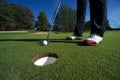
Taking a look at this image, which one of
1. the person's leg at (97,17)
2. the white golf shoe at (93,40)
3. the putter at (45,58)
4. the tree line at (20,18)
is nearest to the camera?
the putter at (45,58)

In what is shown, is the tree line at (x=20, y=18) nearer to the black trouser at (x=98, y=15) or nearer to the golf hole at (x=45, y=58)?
the black trouser at (x=98, y=15)

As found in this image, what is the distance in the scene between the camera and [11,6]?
172ft

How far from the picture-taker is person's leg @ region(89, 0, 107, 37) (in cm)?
225

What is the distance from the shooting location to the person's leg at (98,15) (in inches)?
88.5

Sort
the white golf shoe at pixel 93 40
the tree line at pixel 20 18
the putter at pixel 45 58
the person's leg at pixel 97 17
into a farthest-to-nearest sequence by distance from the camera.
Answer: the tree line at pixel 20 18
the person's leg at pixel 97 17
the white golf shoe at pixel 93 40
the putter at pixel 45 58

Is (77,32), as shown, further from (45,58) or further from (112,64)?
(112,64)

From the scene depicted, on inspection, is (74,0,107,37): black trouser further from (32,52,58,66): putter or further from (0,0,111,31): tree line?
(0,0,111,31): tree line

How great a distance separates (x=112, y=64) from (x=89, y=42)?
88 cm

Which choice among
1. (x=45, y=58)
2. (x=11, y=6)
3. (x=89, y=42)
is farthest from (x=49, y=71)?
(x=11, y=6)

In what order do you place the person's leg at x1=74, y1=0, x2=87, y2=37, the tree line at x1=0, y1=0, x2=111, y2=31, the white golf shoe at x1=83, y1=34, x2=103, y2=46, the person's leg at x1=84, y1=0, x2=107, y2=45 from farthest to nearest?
the tree line at x1=0, y1=0, x2=111, y2=31 → the person's leg at x1=74, y1=0, x2=87, y2=37 → the person's leg at x1=84, y1=0, x2=107, y2=45 → the white golf shoe at x1=83, y1=34, x2=103, y2=46

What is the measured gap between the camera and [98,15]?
2.30 metres

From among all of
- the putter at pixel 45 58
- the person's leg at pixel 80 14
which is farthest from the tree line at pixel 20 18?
the putter at pixel 45 58

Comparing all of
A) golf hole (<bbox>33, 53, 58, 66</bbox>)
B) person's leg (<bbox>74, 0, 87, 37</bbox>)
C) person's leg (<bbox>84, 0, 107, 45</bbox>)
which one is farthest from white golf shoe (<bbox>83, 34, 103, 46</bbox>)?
person's leg (<bbox>74, 0, 87, 37</bbox>)

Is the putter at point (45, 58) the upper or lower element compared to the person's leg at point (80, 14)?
lower
